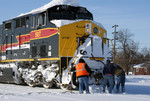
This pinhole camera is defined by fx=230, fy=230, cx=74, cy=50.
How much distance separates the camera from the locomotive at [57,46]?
33.5 feet

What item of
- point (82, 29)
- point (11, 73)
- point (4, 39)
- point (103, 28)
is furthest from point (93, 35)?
point (4, 39)

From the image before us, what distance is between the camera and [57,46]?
10.7 meters

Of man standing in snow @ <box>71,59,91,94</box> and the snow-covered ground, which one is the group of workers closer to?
man standing in snow @ <box>71,59,91,94</box>

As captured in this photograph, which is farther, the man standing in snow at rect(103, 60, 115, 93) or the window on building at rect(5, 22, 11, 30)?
the window on building at rect(5, 22, 11, 30)

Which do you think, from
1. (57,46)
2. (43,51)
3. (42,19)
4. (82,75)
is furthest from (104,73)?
(42,19)

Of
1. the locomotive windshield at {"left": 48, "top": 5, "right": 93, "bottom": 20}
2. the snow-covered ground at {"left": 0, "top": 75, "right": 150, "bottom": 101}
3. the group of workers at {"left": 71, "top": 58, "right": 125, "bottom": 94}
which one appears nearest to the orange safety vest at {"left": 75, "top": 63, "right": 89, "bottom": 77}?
the group of workers at {"left": 71, "top": 58, "right": 125, "bottom": 94}

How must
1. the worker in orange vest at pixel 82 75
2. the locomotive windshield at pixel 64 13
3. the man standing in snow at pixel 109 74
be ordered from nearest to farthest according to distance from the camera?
the worker in orange vest at pixel 82 75, the man standing in snow at pixel 109 74, the locomotive windshield at pixel 64 13

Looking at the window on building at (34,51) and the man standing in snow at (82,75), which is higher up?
the window on building at (34,51)

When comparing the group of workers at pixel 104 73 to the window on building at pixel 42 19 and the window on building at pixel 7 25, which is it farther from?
the window on building at pixel 7 25

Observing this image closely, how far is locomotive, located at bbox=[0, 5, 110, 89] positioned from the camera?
1020 cm

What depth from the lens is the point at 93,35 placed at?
1093 cm

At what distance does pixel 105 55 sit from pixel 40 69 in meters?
3.26

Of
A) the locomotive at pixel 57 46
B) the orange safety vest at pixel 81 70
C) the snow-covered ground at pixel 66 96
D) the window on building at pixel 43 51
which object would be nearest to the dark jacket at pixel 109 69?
the locomotive at pixel 57 46

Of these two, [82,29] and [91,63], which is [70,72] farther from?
[82,29]
